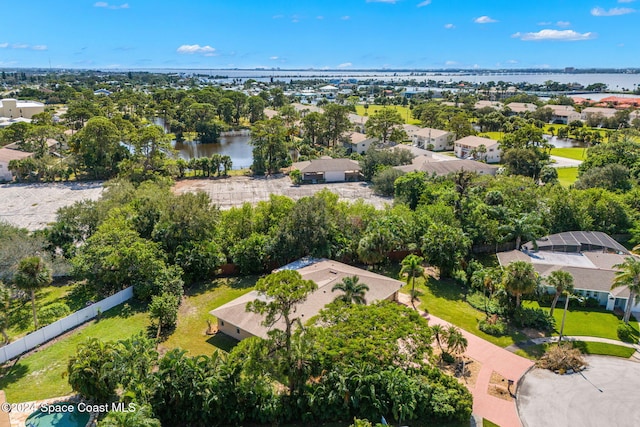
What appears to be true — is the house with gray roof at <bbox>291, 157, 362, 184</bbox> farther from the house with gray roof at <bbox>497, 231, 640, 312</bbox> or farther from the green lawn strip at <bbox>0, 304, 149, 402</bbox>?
the green lawn strip at <bbox>0, 304, 149, 402</bbox>

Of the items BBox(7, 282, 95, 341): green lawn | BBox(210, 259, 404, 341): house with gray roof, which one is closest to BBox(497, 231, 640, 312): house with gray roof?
BBox(210, 259, 404, 341): house with gray roof

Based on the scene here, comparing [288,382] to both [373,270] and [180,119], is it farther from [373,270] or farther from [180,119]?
[180,119]

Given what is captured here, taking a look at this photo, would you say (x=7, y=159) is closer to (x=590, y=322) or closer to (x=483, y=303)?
(x=483, y=303)

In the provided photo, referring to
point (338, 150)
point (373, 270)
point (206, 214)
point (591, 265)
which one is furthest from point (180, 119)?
point (591, 265)

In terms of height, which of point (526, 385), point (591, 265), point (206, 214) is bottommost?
point (526, 385)

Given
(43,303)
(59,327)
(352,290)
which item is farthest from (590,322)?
(43,303)

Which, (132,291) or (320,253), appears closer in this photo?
(132,291)
